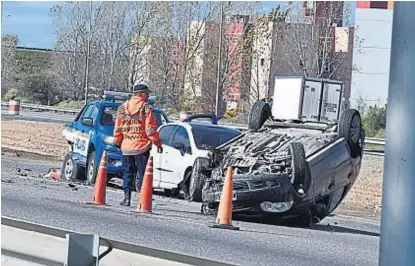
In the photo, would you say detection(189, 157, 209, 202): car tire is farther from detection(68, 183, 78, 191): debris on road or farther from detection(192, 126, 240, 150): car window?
detection(192, 126, 240, 150): car window

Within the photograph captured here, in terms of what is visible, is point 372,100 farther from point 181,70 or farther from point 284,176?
point 284,176

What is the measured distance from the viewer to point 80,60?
33594 millimetres

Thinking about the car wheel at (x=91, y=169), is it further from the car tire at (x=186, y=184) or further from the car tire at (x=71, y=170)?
the car tire at (x=186, y=184)

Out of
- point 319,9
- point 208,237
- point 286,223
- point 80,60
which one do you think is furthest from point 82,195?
point 80,60

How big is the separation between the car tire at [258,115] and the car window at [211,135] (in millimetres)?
Result: 2741

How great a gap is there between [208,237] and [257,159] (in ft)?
Result: 8.95

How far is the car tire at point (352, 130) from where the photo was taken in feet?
41.3

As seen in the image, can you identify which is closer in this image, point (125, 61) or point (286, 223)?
point (286, 223)

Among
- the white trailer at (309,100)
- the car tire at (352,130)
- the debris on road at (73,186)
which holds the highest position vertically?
the white trailer at (309,100)

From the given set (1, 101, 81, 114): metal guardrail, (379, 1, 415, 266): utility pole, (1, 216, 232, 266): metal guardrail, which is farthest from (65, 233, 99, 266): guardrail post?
(1, 101, 81, 114): metal guardrail

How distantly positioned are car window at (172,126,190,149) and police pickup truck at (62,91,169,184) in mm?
739

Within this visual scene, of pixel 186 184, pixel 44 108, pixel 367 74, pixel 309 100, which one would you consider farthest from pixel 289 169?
pixel 44 108

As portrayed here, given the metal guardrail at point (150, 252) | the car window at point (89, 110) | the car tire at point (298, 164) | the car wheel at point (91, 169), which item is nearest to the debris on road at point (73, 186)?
the car wheel at point (91, 169)

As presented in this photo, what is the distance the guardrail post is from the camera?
462 cm
